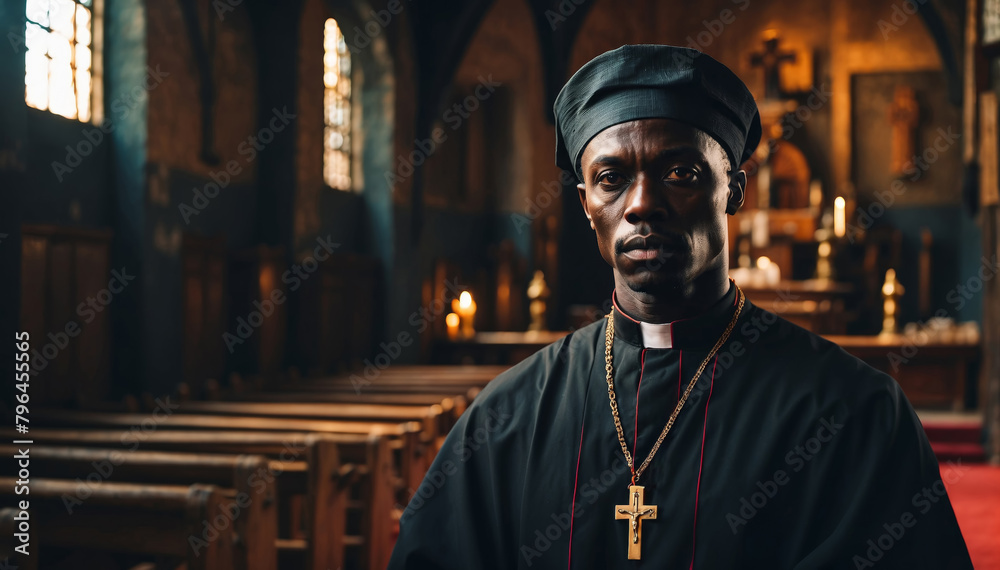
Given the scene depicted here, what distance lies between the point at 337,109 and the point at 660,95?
9.55 meters

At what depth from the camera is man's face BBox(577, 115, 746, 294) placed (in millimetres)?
1243

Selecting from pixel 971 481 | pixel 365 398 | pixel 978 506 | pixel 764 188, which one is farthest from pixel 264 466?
pixel 764 188

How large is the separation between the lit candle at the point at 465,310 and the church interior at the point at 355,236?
71 mm

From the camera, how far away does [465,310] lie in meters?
11.1

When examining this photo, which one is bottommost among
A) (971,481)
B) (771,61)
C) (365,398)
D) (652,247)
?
(971,481)

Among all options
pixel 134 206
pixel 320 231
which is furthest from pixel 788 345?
pixel 320 231

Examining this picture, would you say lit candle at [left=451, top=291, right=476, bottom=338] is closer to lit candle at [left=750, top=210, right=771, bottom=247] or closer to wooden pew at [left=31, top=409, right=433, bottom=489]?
lit candle at [left=750, top=210, right=771, bottom=247]

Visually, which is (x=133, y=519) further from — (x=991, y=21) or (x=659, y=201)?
(x=991, y=21)

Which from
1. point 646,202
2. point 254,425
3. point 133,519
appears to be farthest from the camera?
point 254,425

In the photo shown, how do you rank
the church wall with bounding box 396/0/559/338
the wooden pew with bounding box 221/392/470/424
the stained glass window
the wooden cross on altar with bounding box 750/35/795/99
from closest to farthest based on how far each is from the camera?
the wooden pew with bounding box 221/392/470/424, the stained glass window, the church wall with bounding box 396/0/559/338, the wooden cross on altar with bounding box 750/35/795/99

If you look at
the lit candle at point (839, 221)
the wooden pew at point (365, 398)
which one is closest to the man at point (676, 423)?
the wooden pew at point (365, 398)

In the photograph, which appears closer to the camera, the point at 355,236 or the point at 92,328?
the point at 92,328

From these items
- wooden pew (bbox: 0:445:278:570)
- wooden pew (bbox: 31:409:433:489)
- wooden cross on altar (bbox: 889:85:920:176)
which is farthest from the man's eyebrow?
wooden cross on altar (bbox: 889:85:920:176)

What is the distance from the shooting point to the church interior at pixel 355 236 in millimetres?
3943
